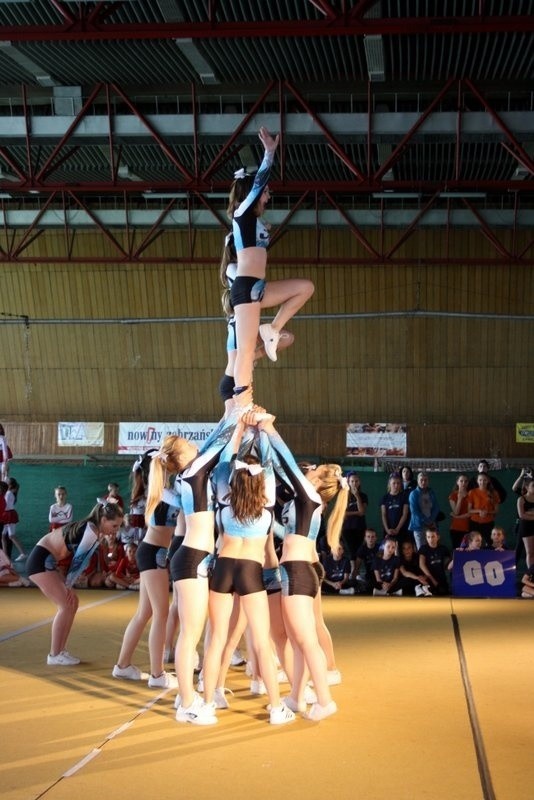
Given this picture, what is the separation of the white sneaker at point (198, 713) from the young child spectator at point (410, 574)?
8.61m

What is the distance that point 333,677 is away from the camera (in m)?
8.12

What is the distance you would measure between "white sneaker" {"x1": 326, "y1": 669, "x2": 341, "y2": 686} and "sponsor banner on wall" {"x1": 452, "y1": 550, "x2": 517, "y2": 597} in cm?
704

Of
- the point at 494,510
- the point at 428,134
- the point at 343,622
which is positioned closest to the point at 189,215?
the point at 428,134

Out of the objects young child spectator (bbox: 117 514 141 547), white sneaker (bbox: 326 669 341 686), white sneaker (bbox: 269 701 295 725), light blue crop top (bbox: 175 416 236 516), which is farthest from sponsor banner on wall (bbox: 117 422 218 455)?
white sneaker (bbox: 269 701 295 725)

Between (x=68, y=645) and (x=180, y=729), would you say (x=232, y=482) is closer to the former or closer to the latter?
(x=180, y=729)

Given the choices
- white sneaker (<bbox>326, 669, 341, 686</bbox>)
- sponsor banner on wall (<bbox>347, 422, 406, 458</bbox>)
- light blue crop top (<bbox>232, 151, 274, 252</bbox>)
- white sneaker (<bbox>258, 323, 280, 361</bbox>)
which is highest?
light blue crop top (<bbox>232, 151, 274, 252</bbox>)

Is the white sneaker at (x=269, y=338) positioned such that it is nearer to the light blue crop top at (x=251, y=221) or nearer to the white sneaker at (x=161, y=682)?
the light blue crop top at (x=251, y=221)

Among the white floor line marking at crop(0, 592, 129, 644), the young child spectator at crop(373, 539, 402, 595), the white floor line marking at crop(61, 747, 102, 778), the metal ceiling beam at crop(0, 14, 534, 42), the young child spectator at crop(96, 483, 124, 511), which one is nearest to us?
the white floor line marking at crop(61, 747, 102, 778)

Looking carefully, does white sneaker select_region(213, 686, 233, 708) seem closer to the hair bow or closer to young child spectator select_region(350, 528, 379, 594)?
the hair bow

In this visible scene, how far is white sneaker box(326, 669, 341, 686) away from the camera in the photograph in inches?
318

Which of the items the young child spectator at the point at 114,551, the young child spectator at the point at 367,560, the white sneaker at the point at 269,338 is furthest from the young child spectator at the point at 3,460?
the white sneaker at the point at 269,338

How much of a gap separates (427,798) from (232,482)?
95.5 inches

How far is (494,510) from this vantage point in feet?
51.8

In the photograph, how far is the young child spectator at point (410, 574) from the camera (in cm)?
1499
